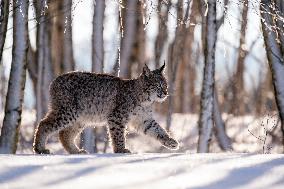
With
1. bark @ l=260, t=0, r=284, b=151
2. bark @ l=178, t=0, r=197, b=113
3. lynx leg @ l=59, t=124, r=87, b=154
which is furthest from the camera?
bark @ l=178, t=0, r=197, b=113

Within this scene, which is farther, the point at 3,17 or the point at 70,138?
the point at 70,138

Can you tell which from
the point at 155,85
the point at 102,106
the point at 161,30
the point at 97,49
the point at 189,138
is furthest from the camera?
the point at 189,138

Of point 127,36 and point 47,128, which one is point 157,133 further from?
point 127,36

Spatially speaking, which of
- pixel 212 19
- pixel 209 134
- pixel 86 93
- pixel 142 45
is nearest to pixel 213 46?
pixel 212 19

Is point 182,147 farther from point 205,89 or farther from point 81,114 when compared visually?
point 81,114

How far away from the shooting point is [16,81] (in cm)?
905

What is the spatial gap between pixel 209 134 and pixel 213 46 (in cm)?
120

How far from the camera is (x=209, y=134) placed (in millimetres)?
10031

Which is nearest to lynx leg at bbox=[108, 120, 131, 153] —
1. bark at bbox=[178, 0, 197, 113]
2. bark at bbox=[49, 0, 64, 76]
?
bark at bbox=[49, 0, 64, 76]

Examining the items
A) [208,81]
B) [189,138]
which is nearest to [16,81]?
[208,81]

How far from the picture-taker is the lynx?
27.6 feet

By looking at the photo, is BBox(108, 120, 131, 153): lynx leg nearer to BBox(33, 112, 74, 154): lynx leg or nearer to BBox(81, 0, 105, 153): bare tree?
BBox(33, 112, 74, 154): lynx leg

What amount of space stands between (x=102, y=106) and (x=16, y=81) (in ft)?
3.85

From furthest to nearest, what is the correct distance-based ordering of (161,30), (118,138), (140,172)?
(161,30) < (118,138) < (140,172)
